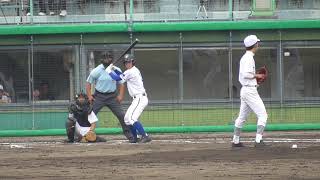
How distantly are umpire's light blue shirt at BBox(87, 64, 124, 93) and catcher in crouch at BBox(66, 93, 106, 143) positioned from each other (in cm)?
38

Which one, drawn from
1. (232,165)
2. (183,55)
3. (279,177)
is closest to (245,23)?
(183,55)

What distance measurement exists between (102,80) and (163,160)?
4.08 m

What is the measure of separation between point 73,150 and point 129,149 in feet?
3.47

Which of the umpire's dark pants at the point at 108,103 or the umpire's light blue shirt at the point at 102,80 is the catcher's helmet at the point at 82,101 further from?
the umpire's light blue shirt at the point at 102,80

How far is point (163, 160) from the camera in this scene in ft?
37.7

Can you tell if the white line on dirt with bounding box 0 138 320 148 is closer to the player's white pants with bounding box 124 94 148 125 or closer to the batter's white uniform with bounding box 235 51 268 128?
the player's white pants with bounding box 124 94 148 125

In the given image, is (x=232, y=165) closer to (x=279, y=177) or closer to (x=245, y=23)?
(x=279, y=177)

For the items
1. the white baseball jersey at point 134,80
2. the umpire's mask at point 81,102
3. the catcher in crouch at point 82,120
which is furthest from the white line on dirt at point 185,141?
the white baseball jersey at point 134,80

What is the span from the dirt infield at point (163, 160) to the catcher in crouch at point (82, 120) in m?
0.43

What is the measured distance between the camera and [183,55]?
18.3 meters

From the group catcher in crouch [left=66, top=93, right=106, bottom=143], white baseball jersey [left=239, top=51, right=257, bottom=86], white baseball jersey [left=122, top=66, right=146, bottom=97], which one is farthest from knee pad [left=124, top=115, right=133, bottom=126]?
white baseball jersey [left=239, top=51, right=257, bottom=86]

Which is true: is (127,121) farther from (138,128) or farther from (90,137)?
(90,137)

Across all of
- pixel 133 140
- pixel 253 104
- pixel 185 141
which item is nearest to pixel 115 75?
pixel 133 140

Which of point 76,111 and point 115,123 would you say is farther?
point 115,123
